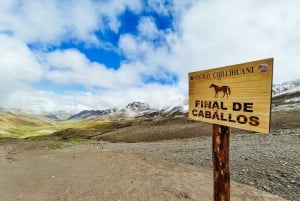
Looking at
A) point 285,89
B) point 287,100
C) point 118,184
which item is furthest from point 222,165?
point 285,89

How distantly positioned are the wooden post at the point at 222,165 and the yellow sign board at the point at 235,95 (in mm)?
347

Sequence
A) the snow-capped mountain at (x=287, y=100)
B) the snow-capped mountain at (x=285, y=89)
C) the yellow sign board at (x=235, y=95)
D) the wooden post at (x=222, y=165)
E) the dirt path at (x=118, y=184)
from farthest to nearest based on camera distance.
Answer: the snow-capped mountain at (x=285, y=89)
the snow-capped mountain at (x=287, y=100)
the dirt path at (x=118, y=184)
the wooden post at (x=222, y=165)
the yellow sign board at (x=235, y=95)

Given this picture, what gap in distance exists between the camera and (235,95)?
5.26 m

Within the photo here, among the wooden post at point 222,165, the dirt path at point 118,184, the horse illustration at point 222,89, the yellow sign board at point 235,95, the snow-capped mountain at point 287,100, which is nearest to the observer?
the yellow sign board at point 235,95

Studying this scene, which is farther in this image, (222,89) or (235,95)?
(222,89)

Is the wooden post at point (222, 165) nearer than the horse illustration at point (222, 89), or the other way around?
the horse illustration at point (222, 89)

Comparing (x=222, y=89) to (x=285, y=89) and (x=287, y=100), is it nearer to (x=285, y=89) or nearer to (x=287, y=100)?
(x=287, y=100)

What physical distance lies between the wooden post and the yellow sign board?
1.14ft

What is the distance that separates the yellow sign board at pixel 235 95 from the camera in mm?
4617

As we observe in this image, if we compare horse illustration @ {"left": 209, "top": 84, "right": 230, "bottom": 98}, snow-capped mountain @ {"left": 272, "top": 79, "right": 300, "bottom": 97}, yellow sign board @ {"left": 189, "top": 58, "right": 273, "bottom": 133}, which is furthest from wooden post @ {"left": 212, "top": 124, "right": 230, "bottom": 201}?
snow-capped mountain @ {"left": 272, "top": 79, "right": 300, "bottom": 97}

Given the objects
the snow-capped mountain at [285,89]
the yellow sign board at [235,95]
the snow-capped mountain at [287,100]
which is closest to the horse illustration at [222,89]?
the yellow sign board at [235,95]

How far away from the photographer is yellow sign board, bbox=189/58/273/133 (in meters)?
4.62

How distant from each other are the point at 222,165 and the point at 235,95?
5.99 ft

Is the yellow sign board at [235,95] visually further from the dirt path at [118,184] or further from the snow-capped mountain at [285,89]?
the snow-capped mountain at [285,89]
